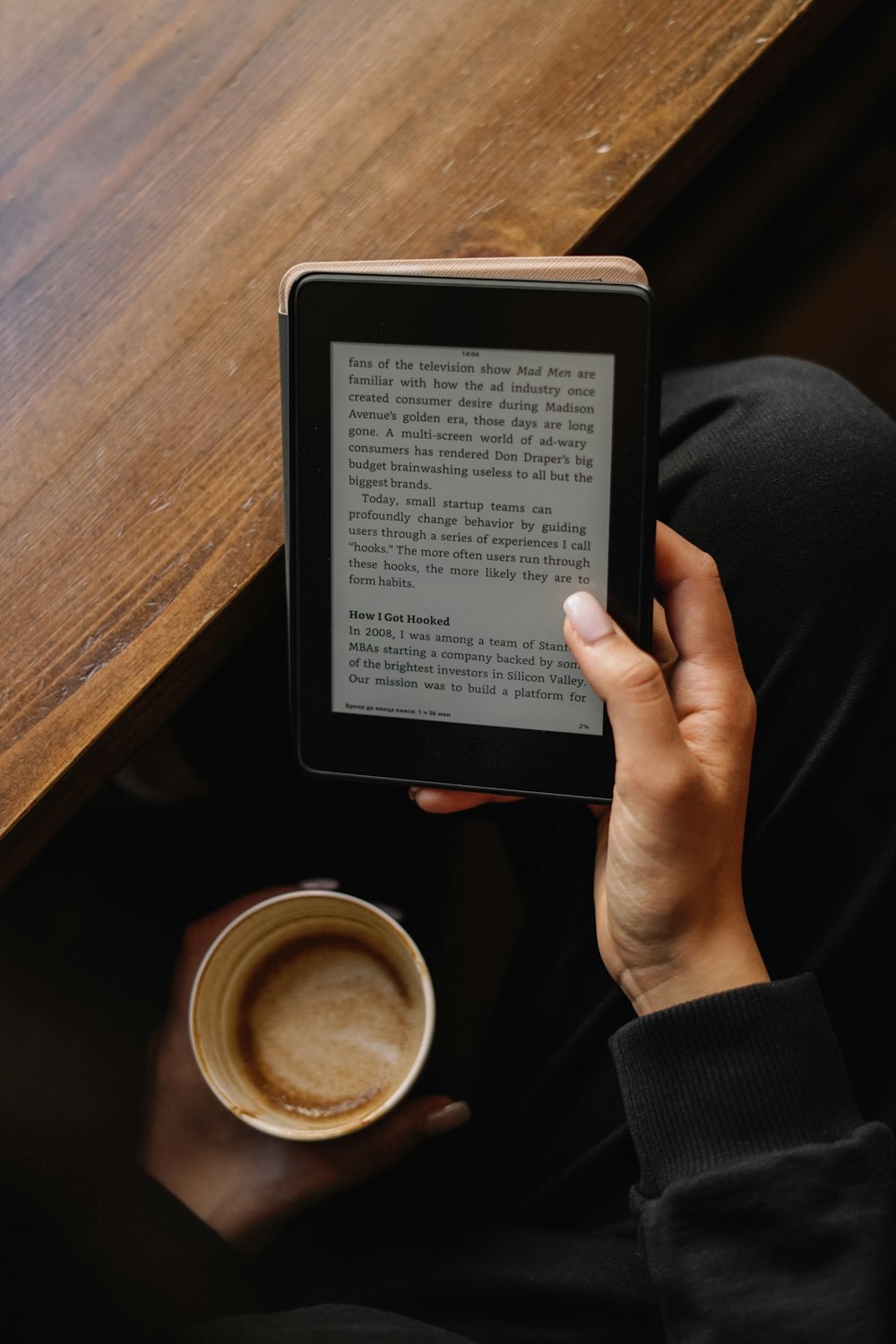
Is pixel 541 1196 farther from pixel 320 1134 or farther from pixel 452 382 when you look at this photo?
pixel 452 382

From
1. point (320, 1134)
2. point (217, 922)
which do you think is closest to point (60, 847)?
point (217, 922)

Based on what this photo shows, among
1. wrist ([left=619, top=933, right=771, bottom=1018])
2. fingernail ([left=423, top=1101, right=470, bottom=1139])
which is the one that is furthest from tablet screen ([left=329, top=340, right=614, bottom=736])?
fingernail ([left=423, top=1101, right=470, bottom=1139])

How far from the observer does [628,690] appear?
16.1 inches

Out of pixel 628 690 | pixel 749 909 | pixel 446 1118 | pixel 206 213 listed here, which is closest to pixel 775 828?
pixel 749 909

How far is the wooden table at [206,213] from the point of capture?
18.2 inches

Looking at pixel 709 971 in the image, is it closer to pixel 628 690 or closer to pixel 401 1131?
pixel 628 690

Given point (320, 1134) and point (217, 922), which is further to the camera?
point (217, 922)

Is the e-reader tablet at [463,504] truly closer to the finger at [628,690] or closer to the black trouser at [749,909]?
the finger at [628,690]

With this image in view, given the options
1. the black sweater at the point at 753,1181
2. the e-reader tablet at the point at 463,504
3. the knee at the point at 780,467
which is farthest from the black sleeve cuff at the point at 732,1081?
the knee at the point at 780,467

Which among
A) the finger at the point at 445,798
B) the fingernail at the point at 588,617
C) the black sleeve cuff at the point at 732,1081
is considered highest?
the fingernail at the point at 588,617

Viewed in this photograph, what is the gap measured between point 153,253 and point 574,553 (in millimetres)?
259

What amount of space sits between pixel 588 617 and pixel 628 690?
39 millimetres

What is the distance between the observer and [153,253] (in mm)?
489

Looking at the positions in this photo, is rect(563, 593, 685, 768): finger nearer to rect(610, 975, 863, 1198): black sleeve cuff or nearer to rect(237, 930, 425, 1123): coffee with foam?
rect(610, 975, 863, 1198): black sleeve cuff
